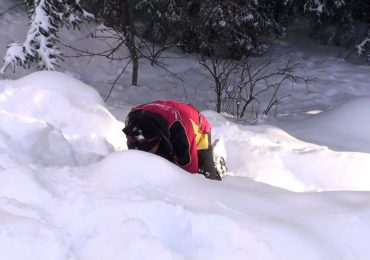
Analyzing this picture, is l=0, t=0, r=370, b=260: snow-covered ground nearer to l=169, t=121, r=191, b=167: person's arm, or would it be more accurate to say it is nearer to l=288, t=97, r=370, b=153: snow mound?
l=169, t=121, r=191, b=167: person's arm

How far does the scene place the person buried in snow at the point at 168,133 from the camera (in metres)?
3.24

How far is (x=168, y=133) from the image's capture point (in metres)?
3.31

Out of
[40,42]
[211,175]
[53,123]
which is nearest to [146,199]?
[211,175]

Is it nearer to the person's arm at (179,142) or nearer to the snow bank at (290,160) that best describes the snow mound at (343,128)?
the snow bank at (290,160)

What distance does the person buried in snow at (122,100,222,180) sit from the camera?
127 inches

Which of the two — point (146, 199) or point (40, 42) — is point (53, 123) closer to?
point (146, 199)

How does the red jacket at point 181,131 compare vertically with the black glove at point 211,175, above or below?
above

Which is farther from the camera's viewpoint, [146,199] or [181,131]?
[181,131]

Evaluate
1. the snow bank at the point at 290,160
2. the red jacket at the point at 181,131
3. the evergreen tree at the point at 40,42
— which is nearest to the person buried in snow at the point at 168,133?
the red jacket at the point at 181,131

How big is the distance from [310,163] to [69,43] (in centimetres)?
651

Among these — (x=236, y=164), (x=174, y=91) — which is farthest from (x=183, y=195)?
(x=174, y=91)

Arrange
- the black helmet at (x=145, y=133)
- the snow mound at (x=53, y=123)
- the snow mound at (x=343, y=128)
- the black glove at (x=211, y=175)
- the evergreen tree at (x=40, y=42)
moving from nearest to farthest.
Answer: the black helmet at (x=145, y=133) < the snow mound at (x=53, y=123) < the black glove at (x=211, y=175) < the snow mound at (x=343, y=128) < the evergreen tree at (x=40, y=42)

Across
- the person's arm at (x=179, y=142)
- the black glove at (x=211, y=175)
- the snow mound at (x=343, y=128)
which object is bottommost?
the snow mound at (x=343, y=128)

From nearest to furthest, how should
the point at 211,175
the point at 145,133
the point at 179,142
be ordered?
the point at 145,133 < the point at 179,142 < the point at 211,175
